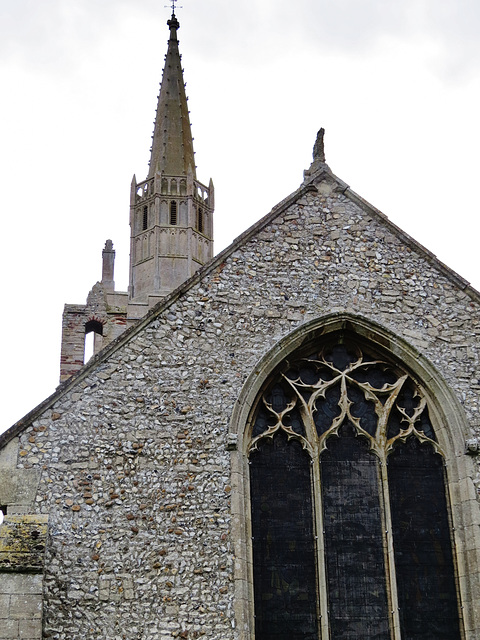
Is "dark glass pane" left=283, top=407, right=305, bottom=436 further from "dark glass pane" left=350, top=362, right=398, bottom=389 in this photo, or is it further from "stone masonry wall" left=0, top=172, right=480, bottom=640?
"dark glass pane" left=350, top=362, right=398, bottom=389

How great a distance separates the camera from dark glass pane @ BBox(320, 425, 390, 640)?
11.9m

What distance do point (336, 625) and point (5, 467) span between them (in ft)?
14.2

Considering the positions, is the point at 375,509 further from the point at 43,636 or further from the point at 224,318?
the point at 43,636

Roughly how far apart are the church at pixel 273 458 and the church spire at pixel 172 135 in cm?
1825

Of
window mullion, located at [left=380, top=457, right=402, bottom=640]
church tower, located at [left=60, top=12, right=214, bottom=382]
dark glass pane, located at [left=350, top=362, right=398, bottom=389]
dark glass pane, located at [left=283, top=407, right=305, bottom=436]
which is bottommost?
window mullion, located at [left=380, top=457, right=402, bottom=640]

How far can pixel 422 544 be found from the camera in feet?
40.5

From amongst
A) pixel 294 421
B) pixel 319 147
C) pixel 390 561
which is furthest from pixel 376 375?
pixel 319 147

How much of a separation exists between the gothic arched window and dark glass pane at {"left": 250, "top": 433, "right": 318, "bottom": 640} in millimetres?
13

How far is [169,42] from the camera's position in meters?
34.7

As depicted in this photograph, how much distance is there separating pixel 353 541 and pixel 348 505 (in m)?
0.45

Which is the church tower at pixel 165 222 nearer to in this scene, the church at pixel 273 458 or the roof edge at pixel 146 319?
the roof edge at pixel 146 319

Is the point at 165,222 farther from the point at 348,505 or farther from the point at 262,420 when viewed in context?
the point at 348,505

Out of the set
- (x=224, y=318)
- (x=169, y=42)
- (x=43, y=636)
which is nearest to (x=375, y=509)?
(x=224, y=318)

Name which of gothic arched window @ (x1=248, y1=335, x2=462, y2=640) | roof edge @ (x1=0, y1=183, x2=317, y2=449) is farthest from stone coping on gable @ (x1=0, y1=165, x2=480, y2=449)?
gothic arched window @ (x1=248, y1=335, x2=462, y2=640)
